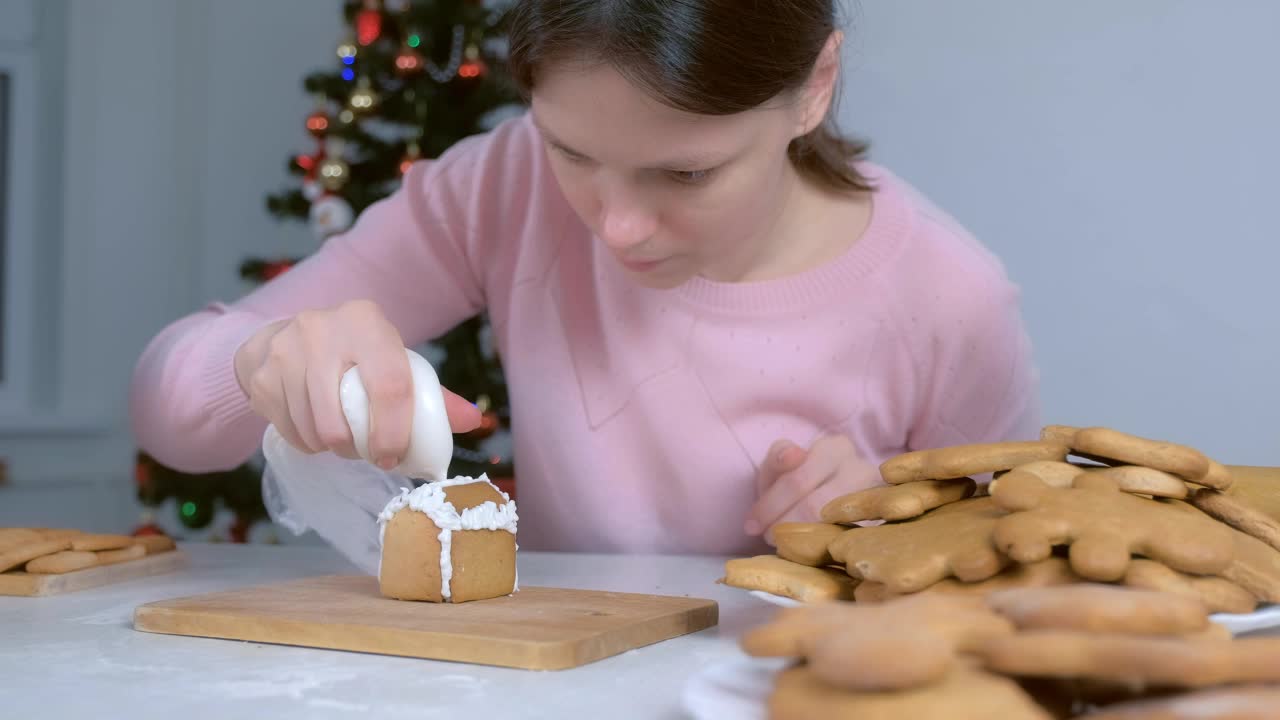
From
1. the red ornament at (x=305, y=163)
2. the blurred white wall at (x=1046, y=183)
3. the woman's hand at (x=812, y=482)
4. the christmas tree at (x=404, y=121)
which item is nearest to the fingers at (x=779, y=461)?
the woman's hand at (x=812, y=482)

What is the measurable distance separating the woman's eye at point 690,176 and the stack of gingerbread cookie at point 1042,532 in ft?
1.22

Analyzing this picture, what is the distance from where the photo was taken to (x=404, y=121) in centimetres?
293

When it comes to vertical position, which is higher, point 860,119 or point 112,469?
point 860,119

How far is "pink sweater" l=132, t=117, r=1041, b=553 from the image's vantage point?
1466 mm

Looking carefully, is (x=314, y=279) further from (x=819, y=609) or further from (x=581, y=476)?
(x=819, y=609)

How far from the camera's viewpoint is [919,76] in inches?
111

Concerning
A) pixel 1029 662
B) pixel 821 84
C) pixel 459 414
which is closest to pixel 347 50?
pixel 821 84

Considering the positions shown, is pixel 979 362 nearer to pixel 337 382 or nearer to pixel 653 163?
pixel 653 163

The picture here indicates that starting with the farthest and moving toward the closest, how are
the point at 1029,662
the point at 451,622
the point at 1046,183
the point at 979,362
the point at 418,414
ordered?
the point at 1046,183 → the point at 979,362 → the point at 418,414 → the point at 451,622 → the point at 1029,662

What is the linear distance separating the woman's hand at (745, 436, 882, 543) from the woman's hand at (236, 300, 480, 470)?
1.38 feet

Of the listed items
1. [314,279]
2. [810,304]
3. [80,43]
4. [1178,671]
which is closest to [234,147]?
[80,43]

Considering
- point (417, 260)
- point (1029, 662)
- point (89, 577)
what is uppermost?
point (417, 260)

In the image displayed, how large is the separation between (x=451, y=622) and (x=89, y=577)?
1.60 ft

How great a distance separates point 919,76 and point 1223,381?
3.20ft
